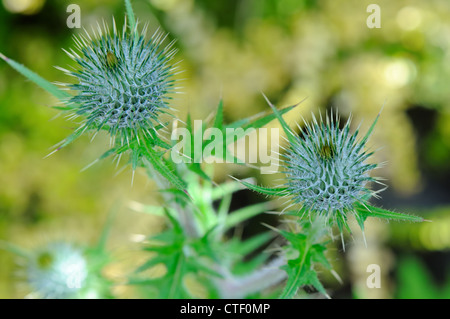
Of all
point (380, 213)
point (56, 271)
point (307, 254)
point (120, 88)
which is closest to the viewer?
point (380, 213)

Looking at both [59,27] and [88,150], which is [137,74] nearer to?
[88,150]

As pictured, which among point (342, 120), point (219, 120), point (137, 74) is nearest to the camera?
point (137, 74)

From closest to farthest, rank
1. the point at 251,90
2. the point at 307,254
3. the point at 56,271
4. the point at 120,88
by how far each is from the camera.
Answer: the point at 120,88
the point at 307,254
the point at 56,271
the point at 251,90

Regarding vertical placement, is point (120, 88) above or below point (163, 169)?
above

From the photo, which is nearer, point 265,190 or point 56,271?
point 265,190

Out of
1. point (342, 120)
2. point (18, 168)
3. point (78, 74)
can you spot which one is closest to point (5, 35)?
point (18, 168)

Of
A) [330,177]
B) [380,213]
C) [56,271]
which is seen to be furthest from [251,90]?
[380,213]

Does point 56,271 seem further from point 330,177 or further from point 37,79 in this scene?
point 330,177

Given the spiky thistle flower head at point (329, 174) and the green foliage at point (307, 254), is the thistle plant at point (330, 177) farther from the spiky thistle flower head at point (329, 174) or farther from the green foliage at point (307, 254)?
the green foliage at point (307, 254)
